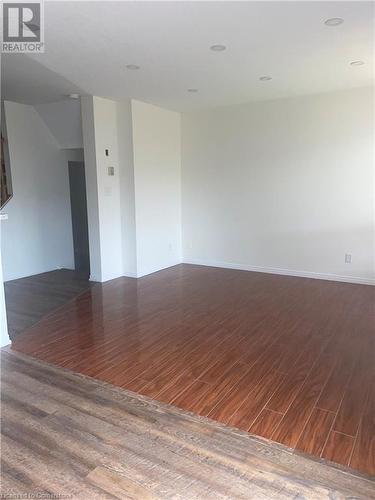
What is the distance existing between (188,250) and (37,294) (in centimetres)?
283

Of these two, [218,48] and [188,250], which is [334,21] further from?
[188,250]

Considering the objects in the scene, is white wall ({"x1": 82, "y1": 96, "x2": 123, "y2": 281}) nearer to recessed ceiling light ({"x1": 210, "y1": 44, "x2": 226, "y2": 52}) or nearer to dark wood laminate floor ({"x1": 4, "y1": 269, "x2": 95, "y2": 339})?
dark wood laminate floor ({"x1": 4, "y1": 269, "x2": 95, "y2": 339})

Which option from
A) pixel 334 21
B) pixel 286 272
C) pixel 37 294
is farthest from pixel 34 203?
pixel 334 21

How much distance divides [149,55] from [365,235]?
3.71 meters

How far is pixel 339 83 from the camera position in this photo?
14.9 feet

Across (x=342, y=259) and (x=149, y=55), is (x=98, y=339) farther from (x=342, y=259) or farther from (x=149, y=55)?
(x=342, y=259)

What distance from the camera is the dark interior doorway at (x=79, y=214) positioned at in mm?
6402

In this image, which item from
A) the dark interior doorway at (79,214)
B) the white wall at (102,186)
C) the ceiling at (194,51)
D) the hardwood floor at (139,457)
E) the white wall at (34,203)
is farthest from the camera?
the dark interior doorway at (79,214)

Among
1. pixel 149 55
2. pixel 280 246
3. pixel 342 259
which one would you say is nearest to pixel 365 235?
pixel 342 259

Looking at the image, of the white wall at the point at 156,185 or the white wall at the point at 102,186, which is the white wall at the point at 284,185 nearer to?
the white wall at the point at 156,185

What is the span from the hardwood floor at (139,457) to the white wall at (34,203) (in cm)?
378

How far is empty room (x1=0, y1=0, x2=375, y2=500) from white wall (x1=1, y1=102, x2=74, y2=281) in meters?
0.03

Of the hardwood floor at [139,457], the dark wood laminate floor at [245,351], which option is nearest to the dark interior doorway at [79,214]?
the dark wood laminate floor at [245,351]

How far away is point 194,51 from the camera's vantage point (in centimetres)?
329
